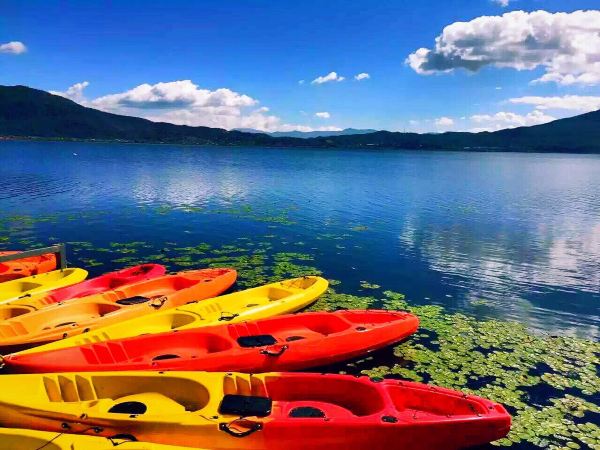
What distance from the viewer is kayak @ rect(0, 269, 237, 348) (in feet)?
42.4

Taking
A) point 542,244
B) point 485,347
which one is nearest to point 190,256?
point 485,347

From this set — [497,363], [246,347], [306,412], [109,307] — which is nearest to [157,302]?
[109,307]

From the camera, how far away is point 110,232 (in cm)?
3033

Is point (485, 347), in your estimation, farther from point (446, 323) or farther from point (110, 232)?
point (110, 232)

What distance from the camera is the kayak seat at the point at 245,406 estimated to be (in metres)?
8.77

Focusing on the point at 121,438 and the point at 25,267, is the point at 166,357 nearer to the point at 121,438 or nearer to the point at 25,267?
the point at 121,438

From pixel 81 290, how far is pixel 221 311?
6.37m

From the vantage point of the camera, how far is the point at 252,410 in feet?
28.9

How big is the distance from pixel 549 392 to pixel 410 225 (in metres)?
25.4

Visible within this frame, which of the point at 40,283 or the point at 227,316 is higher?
the point at 40,283

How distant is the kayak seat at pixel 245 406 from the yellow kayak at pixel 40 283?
11.6 metres

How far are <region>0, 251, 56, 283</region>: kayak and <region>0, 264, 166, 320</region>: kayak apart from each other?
15.3 feet

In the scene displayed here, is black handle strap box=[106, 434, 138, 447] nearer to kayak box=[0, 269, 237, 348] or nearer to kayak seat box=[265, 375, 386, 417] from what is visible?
kayak seat box=[265, 375, 386, 417]

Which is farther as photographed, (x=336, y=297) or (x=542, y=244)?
(x=542, y=244)
